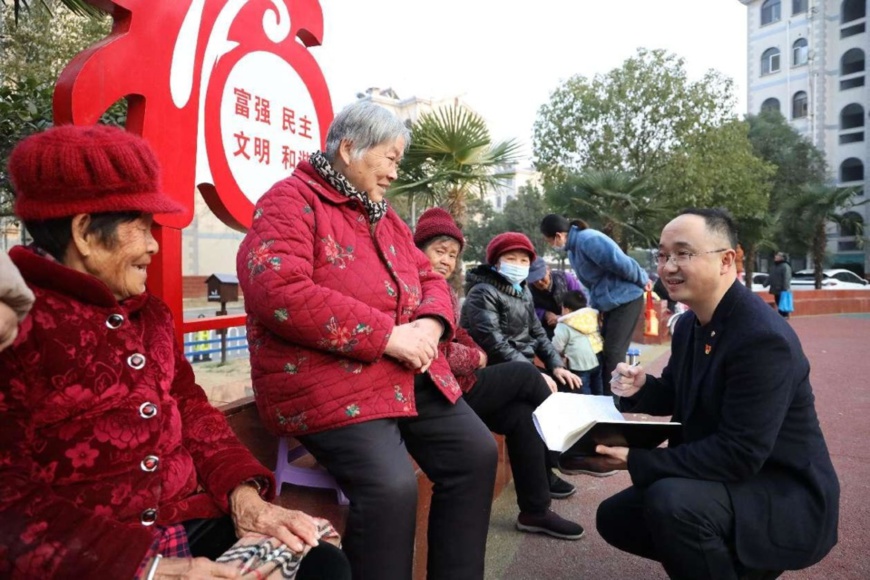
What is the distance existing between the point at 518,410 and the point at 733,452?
3.78 ft

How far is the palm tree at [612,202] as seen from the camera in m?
12.2

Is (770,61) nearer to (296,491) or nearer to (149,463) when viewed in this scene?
(296,491)

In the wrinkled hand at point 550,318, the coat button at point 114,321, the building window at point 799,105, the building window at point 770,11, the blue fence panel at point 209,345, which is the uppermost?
the building window at point 770,11

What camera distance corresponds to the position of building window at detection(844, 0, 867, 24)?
3492 cm

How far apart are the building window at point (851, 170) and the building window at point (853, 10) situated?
7.88m

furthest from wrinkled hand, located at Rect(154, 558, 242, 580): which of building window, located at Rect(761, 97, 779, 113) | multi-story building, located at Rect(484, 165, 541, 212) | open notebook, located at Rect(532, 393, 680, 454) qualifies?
building window, located at Rect(761, 97, 779, 113)

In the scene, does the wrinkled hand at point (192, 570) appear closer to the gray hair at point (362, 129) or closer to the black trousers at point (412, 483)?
the black trousers at point (412, 483)

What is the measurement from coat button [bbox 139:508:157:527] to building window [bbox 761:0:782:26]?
4645 cm

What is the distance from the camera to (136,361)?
54.8 inches

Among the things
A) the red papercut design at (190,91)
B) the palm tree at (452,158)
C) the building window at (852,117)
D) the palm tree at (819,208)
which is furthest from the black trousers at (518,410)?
the building window at (852,117)

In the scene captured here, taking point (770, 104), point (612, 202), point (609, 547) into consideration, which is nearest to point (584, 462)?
point (609, 547)

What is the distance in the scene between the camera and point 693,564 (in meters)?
1.92

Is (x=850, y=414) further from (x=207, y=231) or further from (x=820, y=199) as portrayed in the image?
(x=207, y=231)

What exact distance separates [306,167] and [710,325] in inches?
56.6
